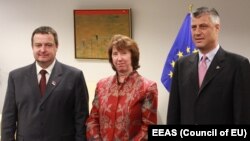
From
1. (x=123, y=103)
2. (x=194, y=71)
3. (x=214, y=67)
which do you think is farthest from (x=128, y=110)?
(x=214, y=67)

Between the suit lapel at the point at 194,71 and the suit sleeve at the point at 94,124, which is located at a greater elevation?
the suit lapel at the point at 194,71

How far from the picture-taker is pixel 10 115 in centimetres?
251

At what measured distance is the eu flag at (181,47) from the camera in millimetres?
4133

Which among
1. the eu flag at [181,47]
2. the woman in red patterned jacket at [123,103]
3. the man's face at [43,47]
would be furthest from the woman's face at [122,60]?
the eu flag at [181,47]

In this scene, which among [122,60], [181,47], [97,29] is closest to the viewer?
[122,60]

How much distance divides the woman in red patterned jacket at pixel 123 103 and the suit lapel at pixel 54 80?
29 centimetres

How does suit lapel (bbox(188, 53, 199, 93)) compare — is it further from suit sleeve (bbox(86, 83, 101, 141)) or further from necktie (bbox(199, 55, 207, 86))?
suit sleeve (bbox(86, 83, 101, 141))

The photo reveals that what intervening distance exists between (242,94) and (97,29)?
2962 mm

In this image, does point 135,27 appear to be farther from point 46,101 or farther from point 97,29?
point 46,101

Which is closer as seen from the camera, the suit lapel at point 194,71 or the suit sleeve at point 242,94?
the suit sleeve at point 242,94

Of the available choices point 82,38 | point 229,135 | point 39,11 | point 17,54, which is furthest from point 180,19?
point 229,135

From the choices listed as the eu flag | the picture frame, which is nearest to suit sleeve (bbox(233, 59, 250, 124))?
the eu flag

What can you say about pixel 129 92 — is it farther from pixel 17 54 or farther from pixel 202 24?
pixel 17 54

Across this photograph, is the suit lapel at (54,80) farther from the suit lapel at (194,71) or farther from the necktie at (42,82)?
the suit lapel at (194,71)
